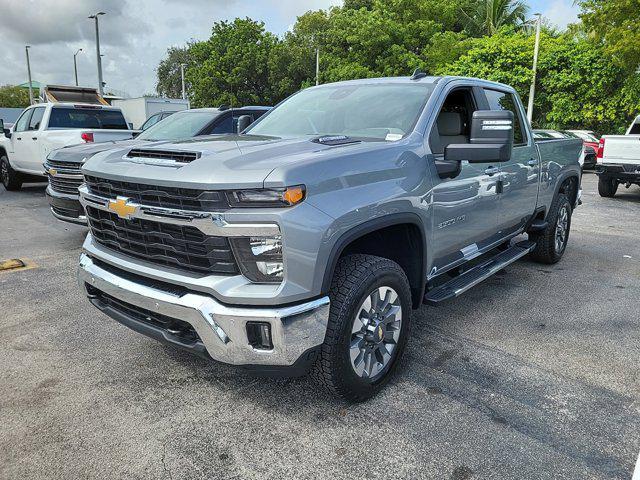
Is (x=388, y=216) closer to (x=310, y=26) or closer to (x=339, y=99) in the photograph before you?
(x=339, y=99)

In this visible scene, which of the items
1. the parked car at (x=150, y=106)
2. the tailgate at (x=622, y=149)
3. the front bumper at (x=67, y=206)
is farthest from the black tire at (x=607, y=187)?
the parked car at (x=150, y=106)

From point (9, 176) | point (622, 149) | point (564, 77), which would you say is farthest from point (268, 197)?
point (564, 77)

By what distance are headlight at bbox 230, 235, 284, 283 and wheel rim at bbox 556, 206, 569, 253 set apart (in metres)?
4.28

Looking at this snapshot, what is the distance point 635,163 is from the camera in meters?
10.2

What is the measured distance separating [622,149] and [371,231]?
9737 mm

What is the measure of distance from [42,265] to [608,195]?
1159 cm

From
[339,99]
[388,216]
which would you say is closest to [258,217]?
[388,216]

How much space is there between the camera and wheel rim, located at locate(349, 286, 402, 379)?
8.83ft

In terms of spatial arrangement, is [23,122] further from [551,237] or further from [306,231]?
[306,231]

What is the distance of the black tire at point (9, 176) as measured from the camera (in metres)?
11.4

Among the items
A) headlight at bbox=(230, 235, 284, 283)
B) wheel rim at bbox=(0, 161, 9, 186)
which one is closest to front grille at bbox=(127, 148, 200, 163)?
headlight at bbox=(230, 235, 284, 283)

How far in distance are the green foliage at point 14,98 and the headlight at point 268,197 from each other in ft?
314

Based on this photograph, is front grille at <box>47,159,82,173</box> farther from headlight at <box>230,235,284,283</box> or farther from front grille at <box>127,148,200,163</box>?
headlight at <box>230,235,284,283</box>

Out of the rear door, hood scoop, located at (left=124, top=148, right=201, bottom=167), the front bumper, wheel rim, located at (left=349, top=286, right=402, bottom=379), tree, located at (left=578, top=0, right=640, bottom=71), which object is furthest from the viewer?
tree, located at (left=578, top=0, right=640, bottom=71)
